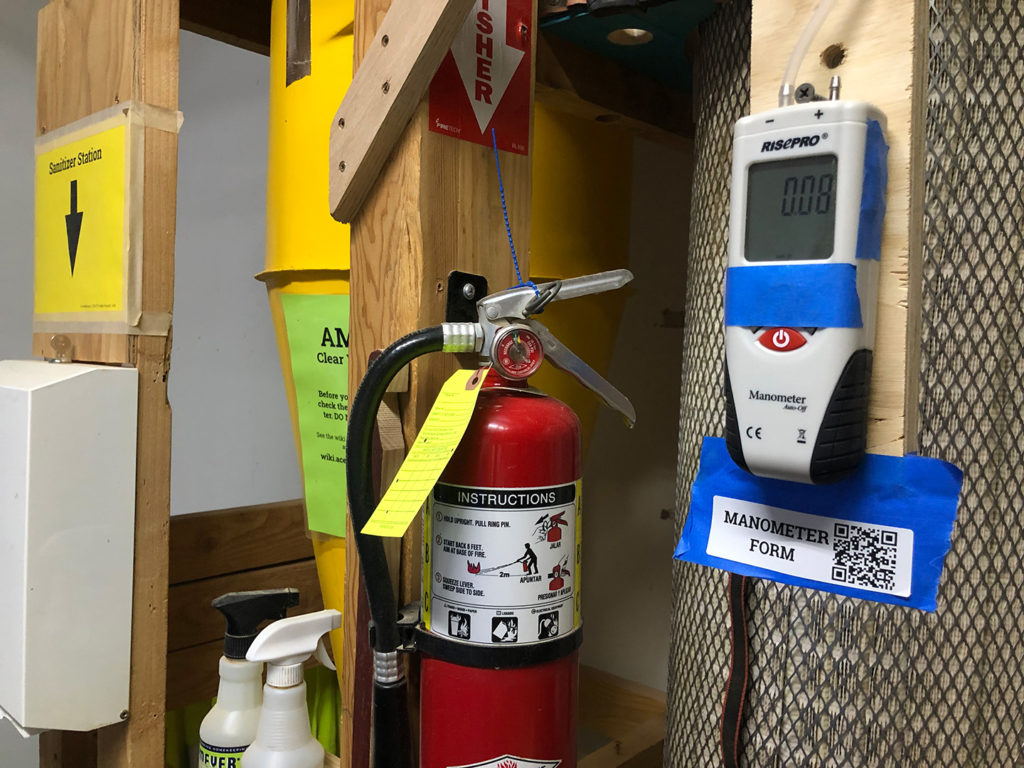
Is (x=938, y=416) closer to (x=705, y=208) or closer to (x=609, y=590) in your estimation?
(x=705, y=208)

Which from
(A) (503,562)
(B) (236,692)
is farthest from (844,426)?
(B) (236,692)

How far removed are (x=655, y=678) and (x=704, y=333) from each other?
0.82 meters

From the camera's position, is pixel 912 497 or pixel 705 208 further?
pixel 705 208

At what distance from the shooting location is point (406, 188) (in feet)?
2.30

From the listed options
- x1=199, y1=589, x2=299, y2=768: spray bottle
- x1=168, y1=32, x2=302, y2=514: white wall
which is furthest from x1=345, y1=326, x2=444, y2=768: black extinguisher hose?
x1=168, y1=32, x2=302, y2=514: white wall

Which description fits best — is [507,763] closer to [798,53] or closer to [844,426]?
[844,426]

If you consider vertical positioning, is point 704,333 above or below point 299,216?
below

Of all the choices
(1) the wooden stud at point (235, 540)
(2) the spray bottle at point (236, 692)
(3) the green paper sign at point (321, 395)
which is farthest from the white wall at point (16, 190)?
(2) the spray bottle at point (236, 692)

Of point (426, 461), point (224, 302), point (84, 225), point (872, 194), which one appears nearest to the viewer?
point (872, 194)

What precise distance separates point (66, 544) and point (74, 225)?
15.8 inches

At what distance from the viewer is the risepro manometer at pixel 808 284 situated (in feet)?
1.21

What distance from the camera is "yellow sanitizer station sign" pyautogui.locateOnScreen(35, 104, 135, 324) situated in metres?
0.90

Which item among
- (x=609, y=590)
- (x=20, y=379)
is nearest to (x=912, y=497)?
(x=20, y=379)

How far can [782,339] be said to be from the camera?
387 millimetres
